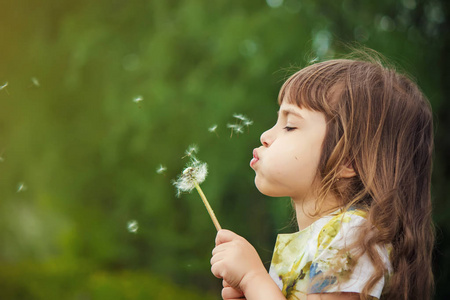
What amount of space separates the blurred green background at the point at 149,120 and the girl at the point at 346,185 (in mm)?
1981

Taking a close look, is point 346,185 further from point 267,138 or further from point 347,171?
point 267,138

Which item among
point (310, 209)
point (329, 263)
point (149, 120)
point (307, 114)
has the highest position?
point (149, 120)

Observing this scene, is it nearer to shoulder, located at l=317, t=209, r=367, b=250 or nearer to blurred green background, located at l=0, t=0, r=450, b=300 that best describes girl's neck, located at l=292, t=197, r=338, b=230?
shoulder, located at l=317, t=209, r=367, b=250

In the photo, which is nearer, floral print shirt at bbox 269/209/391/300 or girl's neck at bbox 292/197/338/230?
floral print shirt at bbox 269/209/391/300

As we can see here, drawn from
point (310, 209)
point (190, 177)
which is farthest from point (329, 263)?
point (190, 177)

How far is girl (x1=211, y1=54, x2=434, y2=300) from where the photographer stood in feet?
3.67

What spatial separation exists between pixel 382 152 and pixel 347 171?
92mm

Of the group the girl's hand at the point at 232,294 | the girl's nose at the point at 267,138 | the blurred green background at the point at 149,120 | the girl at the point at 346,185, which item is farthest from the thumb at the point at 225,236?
the blurred green background at the point at 149,120

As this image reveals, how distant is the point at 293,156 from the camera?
1198 millimetres

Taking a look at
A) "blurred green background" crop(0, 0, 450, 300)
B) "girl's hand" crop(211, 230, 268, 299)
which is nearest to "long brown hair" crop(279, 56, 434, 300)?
"girl's hand" crop(211, 230, 268, 299)

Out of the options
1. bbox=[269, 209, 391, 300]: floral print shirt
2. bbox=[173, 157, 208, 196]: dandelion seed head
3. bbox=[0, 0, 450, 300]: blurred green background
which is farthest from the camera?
bbox=[0, 0, 450, 300]: blurred green background

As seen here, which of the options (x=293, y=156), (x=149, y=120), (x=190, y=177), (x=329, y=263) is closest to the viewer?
(x=329, y=263)

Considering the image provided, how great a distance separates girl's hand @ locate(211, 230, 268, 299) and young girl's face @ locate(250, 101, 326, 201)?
148 mm

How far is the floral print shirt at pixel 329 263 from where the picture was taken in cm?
108
